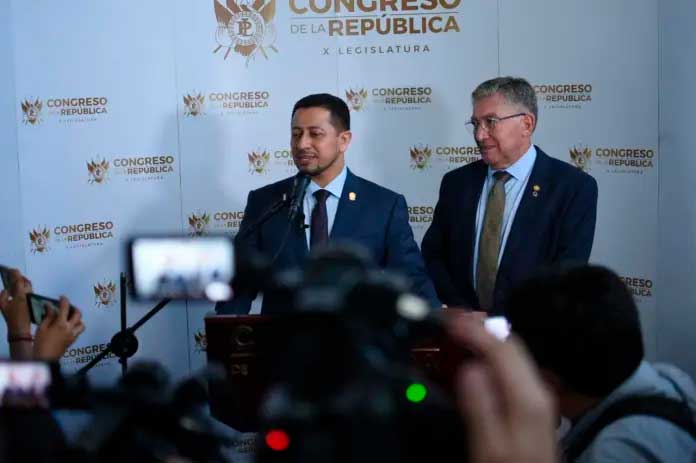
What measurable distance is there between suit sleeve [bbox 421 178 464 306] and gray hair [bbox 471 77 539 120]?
A: 1.45 ft

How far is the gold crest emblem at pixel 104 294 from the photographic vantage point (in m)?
4.91

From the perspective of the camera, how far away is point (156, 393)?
88 cm

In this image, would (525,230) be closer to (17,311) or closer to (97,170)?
(17,311)

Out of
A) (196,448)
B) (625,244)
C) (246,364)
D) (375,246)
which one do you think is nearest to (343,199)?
(375,246)

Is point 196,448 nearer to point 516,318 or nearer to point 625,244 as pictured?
point 516,318

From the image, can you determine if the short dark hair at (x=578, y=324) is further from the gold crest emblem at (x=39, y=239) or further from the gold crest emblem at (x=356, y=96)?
the gold crest emblem at (x=39, y=239)

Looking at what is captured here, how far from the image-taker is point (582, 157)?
4.84 m

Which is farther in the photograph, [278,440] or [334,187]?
[334,187]

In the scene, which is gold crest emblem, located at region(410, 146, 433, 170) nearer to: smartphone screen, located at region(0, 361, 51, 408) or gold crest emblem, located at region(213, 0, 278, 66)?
gold crest emblem, located at region(213, 0, 278, 66)

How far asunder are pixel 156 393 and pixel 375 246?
2698mm

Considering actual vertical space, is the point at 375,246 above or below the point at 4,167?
below

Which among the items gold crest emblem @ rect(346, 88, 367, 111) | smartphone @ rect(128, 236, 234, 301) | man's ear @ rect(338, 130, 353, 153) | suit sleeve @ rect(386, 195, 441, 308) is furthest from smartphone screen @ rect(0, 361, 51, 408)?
gold crest emblem @ rect(346, 88, 367, 111)

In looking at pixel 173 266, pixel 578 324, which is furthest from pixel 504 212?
pixel 173 266

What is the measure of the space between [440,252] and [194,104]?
1767 millimetres
